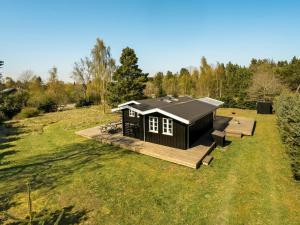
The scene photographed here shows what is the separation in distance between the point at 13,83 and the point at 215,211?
54383 millimetres

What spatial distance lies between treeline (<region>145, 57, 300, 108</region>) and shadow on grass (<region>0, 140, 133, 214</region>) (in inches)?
979

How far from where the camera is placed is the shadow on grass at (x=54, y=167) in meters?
8.82

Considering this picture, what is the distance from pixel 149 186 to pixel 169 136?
4772 mm

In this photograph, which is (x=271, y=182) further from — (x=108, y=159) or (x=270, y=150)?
(x=108, y=159)

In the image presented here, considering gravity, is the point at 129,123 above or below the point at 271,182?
above

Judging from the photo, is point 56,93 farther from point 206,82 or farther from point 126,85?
point 206,82

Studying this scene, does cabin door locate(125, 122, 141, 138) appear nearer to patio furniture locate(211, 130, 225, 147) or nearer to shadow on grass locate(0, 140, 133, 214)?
shadow on grass locate(0, 140, 133, 214)

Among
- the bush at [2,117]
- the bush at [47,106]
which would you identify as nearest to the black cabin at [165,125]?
the bush at [2,117]

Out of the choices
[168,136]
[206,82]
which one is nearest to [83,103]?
[206,82]

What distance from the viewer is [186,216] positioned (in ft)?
22.6

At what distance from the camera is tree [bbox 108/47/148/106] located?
25.1 metres

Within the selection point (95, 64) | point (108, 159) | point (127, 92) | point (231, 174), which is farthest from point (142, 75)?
point (231, 174)

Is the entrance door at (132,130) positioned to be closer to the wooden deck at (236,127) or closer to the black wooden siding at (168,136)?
the black wooden siding at (168,136)

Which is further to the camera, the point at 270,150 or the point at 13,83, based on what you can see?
the point at 13,83
